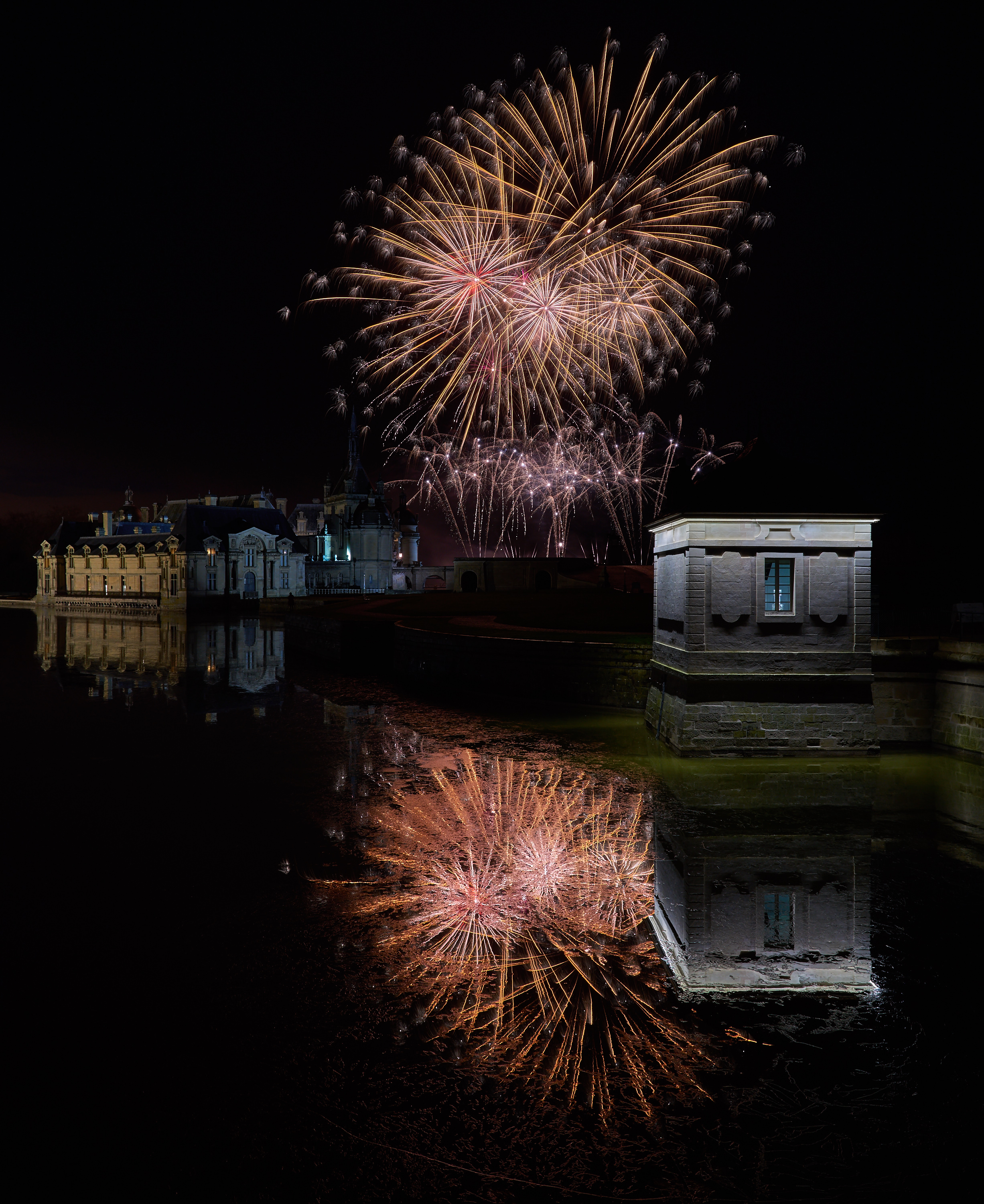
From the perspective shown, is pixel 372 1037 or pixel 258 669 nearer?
pixel 372 1037

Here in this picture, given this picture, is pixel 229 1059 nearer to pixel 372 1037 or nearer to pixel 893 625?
pixel 372 1037

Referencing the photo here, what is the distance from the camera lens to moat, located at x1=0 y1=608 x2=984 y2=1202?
580cm

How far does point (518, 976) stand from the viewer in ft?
27.4

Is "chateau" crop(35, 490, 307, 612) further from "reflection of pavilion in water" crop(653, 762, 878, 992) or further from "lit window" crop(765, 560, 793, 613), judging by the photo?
"reflection of pavilion in water" crop(653, 762, 878, 992)

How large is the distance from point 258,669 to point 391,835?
2614 cm

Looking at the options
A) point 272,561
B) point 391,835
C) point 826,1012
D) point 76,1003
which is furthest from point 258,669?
point 272,561

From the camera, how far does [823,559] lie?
18.2m

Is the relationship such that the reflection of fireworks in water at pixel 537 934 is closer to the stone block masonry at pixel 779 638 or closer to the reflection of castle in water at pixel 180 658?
the stone block masonry at pixel 779 638

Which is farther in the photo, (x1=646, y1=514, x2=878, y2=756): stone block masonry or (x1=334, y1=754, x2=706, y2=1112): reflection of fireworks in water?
(x1=646, y1=514, x2=878, y2=756): stone block masonry

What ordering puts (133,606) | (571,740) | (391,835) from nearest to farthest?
(391,835) < (571,740) < (133,606)

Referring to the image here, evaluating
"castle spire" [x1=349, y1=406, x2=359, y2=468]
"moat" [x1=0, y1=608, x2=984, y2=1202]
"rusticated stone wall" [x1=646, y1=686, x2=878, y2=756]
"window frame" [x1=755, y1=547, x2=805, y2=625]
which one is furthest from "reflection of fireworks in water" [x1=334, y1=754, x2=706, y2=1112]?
"castle spire" [x1=349, y1=406, x2=359, y2=468]

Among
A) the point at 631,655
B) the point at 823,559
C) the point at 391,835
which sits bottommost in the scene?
the point at 391,835

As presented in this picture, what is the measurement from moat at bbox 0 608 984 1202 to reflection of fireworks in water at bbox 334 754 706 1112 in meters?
0.04

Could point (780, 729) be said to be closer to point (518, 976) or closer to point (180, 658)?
point (518, 976)
